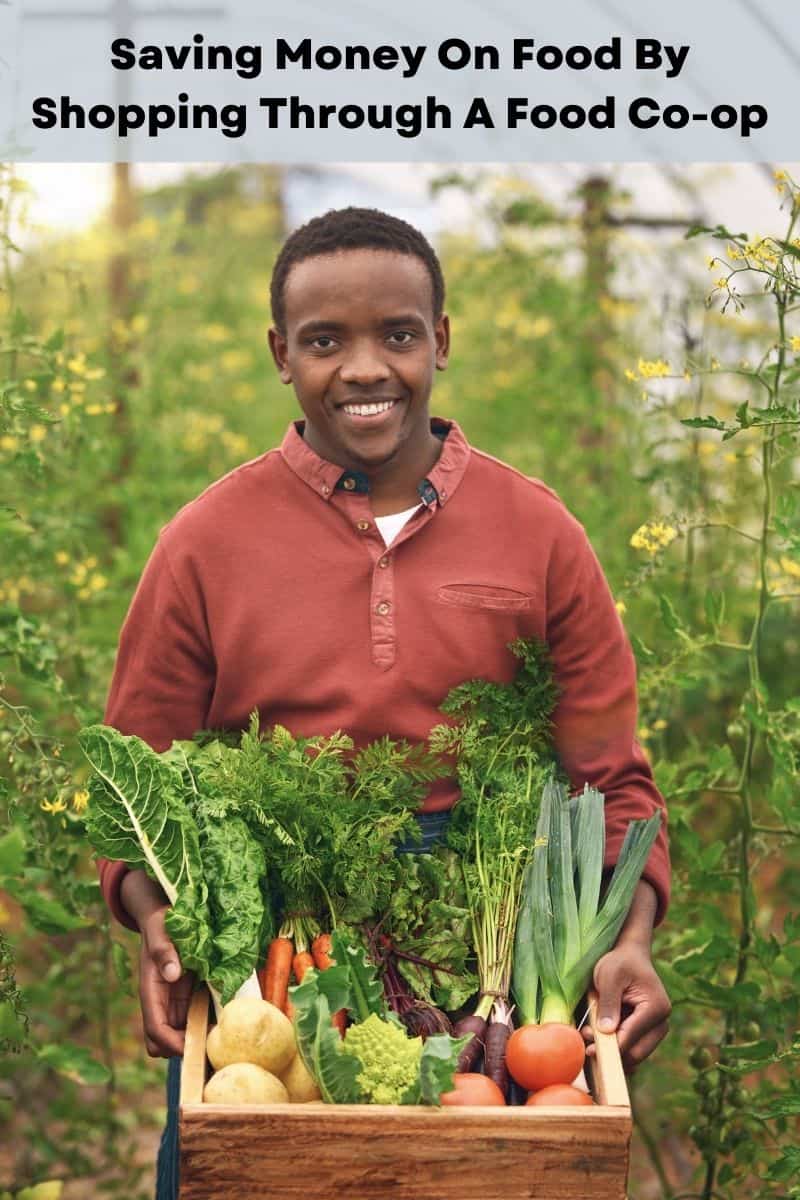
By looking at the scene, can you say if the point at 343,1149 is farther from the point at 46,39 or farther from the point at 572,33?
the point at 572,33

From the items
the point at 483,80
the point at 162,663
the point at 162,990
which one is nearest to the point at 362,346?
the point at 162,663

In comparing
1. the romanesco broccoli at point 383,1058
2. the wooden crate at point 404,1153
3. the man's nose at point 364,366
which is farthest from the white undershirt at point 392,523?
the wooden crate at point 404,1153

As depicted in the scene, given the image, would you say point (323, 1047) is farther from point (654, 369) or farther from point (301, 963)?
point (654, 369)

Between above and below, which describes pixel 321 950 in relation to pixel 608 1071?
above

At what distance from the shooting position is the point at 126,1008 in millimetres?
4266

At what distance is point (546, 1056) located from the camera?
89.8 inches

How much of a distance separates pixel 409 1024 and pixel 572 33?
455 cm

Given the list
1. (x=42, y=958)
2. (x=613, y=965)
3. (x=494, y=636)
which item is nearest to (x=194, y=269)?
(x=42, y=958)

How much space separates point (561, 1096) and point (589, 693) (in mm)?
800

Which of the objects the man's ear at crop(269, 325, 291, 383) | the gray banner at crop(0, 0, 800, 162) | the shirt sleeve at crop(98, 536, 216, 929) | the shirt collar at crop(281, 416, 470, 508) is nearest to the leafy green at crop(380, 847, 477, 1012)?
the shirt sleeve at crop(98, 536, 216, 929)

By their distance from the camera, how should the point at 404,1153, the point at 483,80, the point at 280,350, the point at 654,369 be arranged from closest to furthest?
1. the point at 404,1153
2. the point at 280,350
3. the point at 654,369
4. the point at 483,80

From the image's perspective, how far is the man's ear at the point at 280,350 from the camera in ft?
9.14

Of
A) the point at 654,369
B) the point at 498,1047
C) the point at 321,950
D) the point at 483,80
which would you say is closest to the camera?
the point at 498,1047

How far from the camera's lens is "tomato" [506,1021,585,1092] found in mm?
2279
